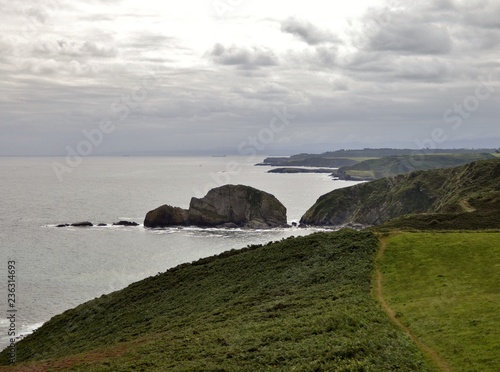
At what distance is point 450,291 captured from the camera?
41250 millimetres

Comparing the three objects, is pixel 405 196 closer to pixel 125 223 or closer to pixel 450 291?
pixel 125 223

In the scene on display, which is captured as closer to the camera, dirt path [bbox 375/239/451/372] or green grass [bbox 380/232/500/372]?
dirt path [bbox 375/239/451/372]

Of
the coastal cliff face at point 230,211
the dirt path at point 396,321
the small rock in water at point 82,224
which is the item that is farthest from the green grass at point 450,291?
the small rock in water at point 82,224

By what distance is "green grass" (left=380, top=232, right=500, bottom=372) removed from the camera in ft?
94.4

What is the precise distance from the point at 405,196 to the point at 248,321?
484 feet

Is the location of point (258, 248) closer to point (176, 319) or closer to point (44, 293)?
point (176, 319)

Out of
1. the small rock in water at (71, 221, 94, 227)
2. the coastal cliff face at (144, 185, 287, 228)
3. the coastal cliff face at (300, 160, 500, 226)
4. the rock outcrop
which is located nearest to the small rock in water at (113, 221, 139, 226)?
the rock outcrop

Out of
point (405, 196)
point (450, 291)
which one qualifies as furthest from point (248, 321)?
point (405, 196)

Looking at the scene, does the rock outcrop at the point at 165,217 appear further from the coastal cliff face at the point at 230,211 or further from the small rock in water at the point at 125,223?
the small rock in water at the point at 125,223

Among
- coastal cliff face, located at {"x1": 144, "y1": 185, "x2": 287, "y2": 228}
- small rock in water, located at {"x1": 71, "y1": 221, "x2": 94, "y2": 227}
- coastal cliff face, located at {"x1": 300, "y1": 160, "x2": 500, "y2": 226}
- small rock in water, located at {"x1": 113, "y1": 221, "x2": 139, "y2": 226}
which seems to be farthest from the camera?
coastal cliff face, located at {"x1": 144, "y1": 185, "x2": 287, "y2": 228}

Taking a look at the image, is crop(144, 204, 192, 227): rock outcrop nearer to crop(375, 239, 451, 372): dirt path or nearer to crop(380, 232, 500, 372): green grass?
crop(380, 232, 500, 372): green grass

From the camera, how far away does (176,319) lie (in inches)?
1971

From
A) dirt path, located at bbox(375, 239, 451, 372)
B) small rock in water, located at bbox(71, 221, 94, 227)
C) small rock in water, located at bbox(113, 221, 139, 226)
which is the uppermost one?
dirt path, located at bbox(375, 239, 451, 372)

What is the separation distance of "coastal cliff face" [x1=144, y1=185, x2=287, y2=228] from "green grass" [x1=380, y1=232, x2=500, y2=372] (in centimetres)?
11985
